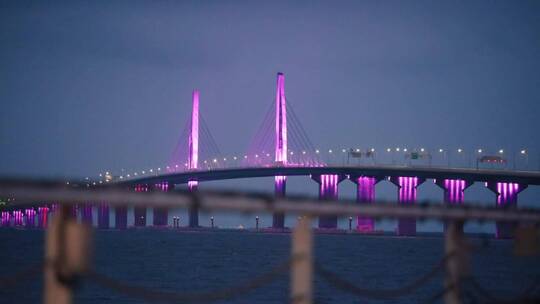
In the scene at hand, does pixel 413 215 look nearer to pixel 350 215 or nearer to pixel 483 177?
pixel 350 215

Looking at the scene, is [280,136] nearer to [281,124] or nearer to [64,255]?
[281,124]

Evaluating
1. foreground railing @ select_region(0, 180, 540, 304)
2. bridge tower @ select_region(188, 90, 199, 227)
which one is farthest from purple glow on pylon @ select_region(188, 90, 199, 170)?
foreground railing @ select_region(0, 180, 540, 304)

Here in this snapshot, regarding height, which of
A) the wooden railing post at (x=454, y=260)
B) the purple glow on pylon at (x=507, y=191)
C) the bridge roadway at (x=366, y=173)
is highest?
the bridge roadway at (x=366, y=173)

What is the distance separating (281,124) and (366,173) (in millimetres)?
14660

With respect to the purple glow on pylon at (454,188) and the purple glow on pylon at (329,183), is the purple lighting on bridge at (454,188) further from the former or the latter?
the purple glow on pylon at (329,183)

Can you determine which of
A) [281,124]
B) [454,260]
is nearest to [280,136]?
[281,124]

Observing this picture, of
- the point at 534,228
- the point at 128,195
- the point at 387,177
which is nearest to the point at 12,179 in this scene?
the point at 128,195

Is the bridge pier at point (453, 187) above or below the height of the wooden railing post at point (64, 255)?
above

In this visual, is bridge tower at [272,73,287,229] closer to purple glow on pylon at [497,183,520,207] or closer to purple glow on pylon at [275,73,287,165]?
purple glow on pylon at [275,73,287,165]

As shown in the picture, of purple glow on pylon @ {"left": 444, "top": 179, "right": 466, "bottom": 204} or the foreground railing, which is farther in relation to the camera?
purple glow on pylon @ {"left": 444, "top": 179, "right": 466, "bottom": 204}

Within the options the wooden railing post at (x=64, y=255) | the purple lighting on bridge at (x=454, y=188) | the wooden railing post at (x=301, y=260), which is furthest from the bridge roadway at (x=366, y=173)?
the wooden railing post at (x=64, y=255)

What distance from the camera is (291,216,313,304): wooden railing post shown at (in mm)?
4594

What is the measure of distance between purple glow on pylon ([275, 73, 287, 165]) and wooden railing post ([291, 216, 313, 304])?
96.1 meters

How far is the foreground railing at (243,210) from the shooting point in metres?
3.58
